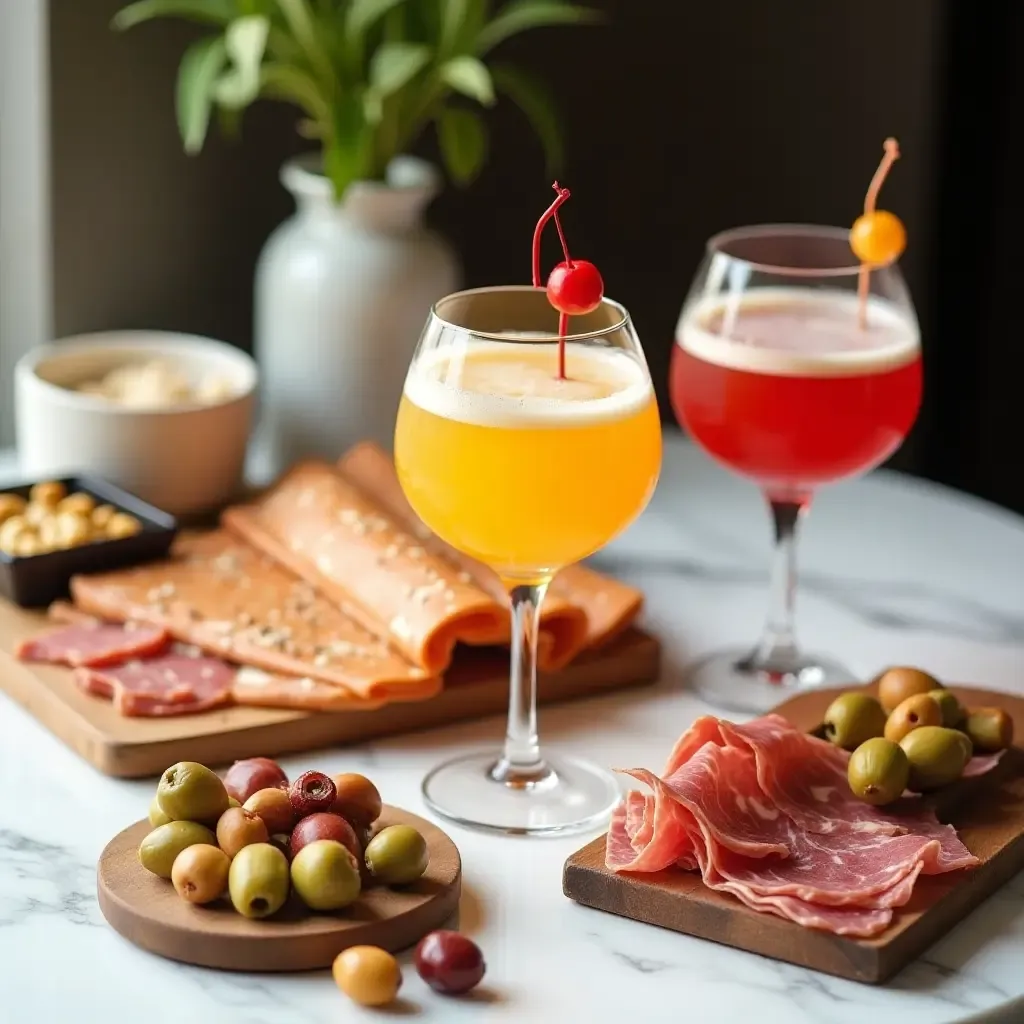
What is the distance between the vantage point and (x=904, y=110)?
3.30 m

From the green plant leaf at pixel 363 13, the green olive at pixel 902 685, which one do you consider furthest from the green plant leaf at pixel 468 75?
the green olive at pixel 902 685

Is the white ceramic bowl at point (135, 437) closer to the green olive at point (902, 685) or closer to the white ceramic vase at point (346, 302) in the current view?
the white ceramic vase at point (346, 302)

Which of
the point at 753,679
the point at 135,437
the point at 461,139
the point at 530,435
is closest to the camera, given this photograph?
the point at 530,435

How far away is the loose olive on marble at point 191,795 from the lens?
1407mm

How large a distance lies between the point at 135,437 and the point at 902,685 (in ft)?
3.39

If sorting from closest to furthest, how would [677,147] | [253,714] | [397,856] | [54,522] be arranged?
[397,856] < [253,714] < [54,522] < [677,147]

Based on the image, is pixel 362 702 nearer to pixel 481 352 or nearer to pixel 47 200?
pixel 481 352

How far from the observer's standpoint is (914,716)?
1.63m

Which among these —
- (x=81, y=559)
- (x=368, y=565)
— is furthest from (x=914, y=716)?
(x=81, y=559)

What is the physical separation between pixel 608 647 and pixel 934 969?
0.65 meters

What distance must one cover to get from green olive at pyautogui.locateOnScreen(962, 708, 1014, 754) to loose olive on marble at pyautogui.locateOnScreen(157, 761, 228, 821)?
0.70m

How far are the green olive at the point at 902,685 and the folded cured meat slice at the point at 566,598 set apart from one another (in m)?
0.33

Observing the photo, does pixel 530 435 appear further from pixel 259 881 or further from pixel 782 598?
pixel 782 598

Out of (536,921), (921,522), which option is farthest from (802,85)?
(536,921)
